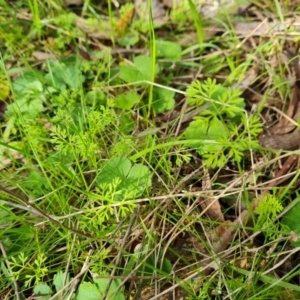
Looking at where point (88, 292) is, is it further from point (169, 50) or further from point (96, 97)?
point (169, 50)

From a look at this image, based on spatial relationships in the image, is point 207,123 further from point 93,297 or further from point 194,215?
point 93,297

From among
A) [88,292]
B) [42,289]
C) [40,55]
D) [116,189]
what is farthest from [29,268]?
[40,55]

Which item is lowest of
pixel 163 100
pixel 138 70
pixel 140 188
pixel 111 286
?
pixel 111 286

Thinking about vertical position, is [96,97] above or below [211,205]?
above

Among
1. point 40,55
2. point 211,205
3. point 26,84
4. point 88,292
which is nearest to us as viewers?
point 88,292

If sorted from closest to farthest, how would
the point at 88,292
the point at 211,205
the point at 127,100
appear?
the point at 88,292 < the point at 211,205 < the point at 127,100

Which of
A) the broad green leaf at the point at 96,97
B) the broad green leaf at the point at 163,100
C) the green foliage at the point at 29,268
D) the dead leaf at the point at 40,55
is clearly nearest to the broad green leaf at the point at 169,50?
the broad green leaf at the point at 163,100

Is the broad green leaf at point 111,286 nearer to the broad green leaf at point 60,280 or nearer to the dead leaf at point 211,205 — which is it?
the broad green leaf at point 60,280
